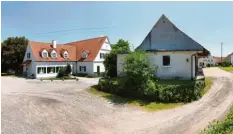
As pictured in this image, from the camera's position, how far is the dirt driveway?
39.6 ft

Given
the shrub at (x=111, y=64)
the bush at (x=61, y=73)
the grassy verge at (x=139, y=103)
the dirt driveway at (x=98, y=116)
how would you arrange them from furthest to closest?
the bush at (x=61, y=73)
the shrub at (x=111, y=64)
the grassy verge at (x=139, y=103)
the dirt driveway at (x=98, y=116)

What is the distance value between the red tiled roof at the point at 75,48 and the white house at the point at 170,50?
17263 millimetres

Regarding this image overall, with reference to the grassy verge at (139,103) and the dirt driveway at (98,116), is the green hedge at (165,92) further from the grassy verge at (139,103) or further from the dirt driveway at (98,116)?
the dirt driveway at (98,116)

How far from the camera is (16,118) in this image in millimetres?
12992

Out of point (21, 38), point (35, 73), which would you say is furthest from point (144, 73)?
point (21, 38)

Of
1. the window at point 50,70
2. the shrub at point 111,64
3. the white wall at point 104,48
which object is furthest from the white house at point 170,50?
the window at point 50,70

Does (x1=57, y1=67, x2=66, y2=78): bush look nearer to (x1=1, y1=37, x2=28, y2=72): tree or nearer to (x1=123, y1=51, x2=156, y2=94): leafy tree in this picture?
(x1=1, y1=37, x2=28, y2=72): tree

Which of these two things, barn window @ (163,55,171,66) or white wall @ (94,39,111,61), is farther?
white wall @ (94,39,111,61)

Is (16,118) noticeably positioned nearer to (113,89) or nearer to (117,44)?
(113,89)

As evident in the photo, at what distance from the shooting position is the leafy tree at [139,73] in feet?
63.8

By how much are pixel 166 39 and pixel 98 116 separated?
13.6 metres

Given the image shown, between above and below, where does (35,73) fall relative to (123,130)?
above

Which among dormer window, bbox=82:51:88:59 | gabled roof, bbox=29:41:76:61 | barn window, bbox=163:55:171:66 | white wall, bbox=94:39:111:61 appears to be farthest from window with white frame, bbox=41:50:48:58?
barn window, bbox=163:55:171:66

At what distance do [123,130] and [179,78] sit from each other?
12.5m
